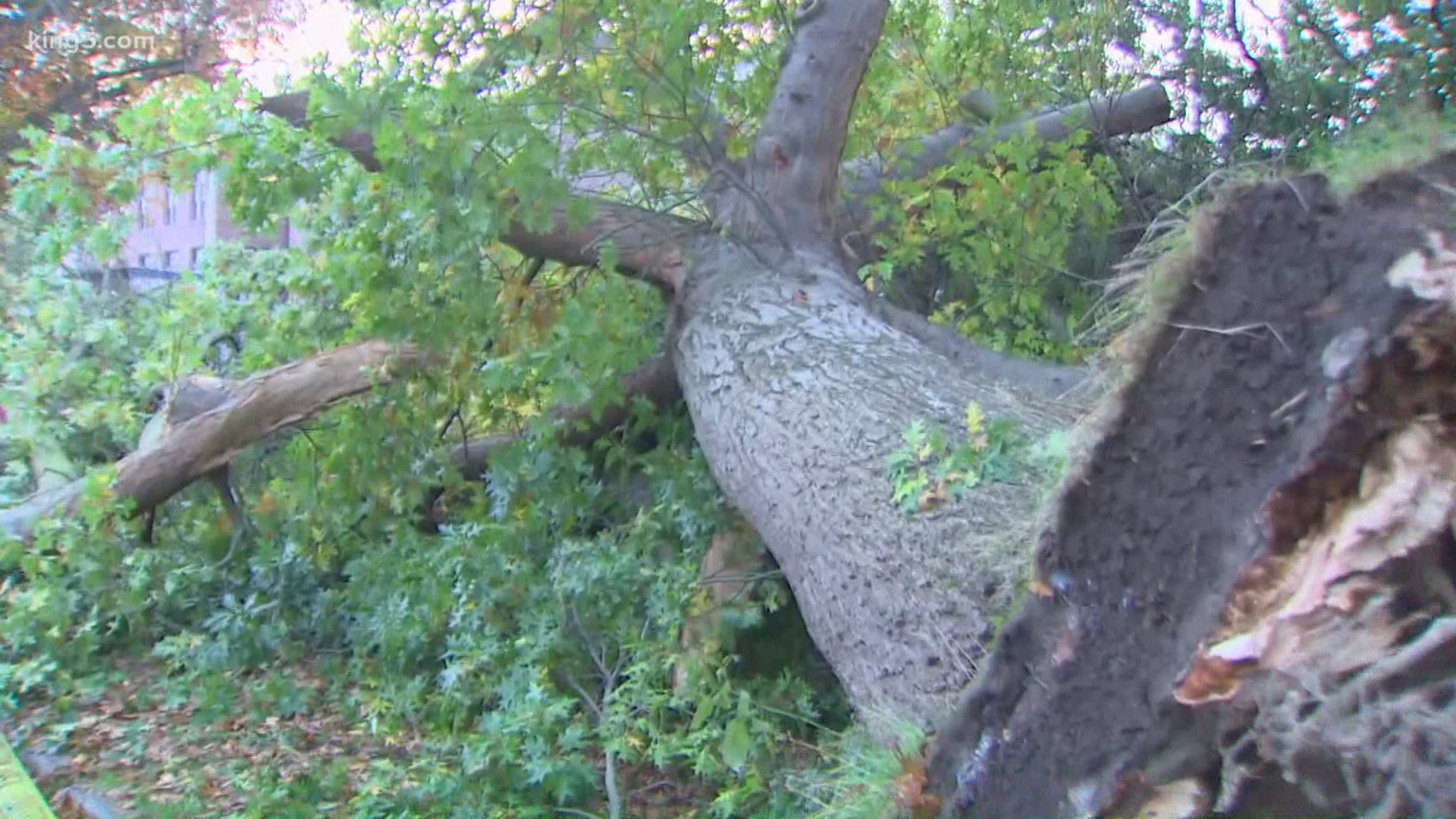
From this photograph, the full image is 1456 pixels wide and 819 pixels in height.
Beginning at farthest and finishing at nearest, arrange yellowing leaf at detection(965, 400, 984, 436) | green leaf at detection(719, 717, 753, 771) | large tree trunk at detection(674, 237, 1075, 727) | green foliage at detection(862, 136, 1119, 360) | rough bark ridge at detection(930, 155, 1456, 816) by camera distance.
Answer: green foliage at detection(862, 136, 1119, 360) → green leaf at detection(719, 717, 753, 771) → yellowing leaf at detection(965, 400, 984, 436) → large tree trunk at detection(674, 237, 1075, 727) → rough bark ridge at detection(930, 155, 1456, 816)

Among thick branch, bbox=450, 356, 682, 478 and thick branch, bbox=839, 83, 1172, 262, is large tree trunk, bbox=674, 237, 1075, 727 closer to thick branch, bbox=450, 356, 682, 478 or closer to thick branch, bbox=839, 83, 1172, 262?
thick branch, bbox=450, 356, 682, 478

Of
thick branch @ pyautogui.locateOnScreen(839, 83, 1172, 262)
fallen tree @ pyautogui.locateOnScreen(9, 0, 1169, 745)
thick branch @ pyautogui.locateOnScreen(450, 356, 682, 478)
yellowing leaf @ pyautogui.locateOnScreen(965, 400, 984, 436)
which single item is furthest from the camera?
thick branch @ pyautogui.locateOnScreen(839, 83, 1172, 262)

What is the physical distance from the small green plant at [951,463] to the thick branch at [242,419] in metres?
4.12

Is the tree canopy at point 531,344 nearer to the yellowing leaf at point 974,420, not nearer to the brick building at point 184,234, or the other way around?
the yellowing leaf at point 974,420

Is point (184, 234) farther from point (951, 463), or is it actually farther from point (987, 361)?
point (951, 463)

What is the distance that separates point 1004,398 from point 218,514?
5.71m

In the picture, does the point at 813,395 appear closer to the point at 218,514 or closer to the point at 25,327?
the point at 218,514

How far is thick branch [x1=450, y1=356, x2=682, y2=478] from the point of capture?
732 cm

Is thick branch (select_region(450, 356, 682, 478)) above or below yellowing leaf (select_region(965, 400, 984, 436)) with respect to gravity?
below

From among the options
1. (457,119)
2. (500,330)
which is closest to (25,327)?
(500,330)

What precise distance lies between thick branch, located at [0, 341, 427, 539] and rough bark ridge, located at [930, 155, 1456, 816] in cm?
558

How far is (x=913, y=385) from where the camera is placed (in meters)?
5.23

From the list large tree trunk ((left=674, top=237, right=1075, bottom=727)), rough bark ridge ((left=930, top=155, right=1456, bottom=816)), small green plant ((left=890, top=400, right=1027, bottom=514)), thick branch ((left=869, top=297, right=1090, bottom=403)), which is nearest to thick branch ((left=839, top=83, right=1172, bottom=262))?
large tree trunk ((left=674, top=237, right=1075, bottom=727))

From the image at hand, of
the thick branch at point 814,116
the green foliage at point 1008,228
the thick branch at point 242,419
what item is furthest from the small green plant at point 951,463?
the thick branch at point 242,419
